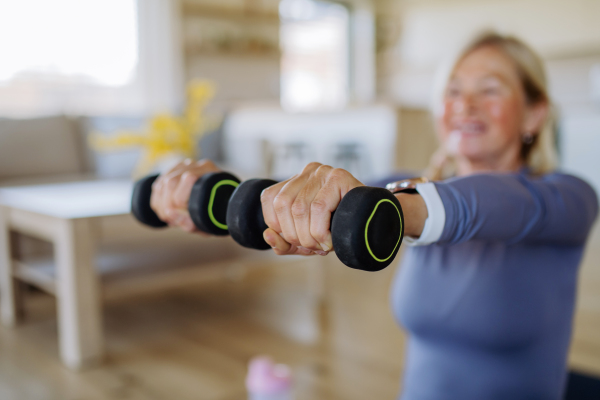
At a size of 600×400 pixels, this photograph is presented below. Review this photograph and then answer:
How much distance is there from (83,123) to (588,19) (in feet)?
17.5

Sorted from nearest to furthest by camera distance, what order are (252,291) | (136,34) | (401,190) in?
(401,190) → (252,291) → (136,34)

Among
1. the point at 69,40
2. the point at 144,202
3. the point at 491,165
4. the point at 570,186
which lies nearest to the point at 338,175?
the point at 144,202

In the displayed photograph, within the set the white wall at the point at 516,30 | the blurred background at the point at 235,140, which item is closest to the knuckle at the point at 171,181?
the blurred background at the point at 235,140

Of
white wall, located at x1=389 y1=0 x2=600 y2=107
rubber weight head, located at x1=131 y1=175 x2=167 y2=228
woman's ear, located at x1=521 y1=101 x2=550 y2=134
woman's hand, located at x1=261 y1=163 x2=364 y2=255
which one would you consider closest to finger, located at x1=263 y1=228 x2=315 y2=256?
woman's hand, located at x1=261 y1=163 x2=364 y2=255

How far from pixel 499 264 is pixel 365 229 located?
56cm

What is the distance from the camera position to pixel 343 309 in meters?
2.41

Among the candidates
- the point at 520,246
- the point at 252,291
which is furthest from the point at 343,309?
the point at 520,246

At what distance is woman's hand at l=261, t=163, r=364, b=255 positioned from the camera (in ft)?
1.27

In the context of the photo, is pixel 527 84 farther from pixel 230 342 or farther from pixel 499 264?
pixel 230 342

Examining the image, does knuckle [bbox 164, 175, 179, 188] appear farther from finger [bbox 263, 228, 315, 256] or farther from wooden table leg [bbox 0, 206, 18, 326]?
wooden table leg [bbox 0, 206, 18, 326]

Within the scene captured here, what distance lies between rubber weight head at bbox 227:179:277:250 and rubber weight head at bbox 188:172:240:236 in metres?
0.06

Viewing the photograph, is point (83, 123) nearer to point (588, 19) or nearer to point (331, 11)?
point (331, 11)

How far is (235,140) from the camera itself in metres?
4.12

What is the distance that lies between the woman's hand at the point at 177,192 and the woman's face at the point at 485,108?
1.67 feet
